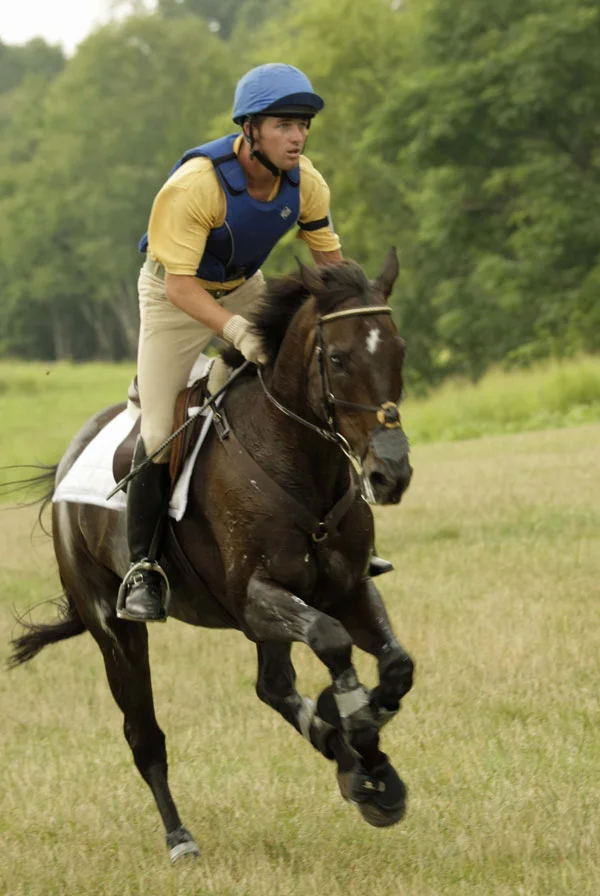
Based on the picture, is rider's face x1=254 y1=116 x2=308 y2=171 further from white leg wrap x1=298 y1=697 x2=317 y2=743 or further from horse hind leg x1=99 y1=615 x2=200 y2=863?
horse hind leg x1=99 y1=615 x2=200 y2=863

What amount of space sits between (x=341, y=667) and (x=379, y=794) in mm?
527

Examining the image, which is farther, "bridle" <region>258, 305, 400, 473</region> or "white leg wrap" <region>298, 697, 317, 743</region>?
"white leg wrap" <region>298, 697, 317, 743</region>

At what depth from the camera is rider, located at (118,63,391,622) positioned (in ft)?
18.6

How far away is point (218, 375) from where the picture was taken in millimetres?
6086

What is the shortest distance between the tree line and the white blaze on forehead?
30312 millimetres

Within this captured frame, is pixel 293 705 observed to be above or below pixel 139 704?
above

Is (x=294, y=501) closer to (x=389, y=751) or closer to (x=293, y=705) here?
(x=293, y=705)

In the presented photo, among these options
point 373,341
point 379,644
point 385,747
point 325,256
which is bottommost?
point 385,747

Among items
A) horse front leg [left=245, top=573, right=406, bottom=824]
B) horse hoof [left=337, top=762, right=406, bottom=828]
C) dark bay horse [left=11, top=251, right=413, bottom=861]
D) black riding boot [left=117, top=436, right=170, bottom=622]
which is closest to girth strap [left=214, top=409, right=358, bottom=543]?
dark bay horse [left=11, top=251, right=413, bottom=861]

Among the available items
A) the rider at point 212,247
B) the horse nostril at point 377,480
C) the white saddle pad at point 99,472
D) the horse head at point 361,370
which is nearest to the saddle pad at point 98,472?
the white saddle pad at point 99,472

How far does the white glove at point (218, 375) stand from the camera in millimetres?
6066

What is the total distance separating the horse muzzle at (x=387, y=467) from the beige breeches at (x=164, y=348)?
5.28ft

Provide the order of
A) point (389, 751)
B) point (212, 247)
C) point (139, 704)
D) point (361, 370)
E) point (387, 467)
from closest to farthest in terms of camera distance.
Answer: point (387, 467) → point (361, 370) → point (212, 247) → point (139, 704) → point (389, 751)

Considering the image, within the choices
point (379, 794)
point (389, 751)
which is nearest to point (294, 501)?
point (379, 794)
